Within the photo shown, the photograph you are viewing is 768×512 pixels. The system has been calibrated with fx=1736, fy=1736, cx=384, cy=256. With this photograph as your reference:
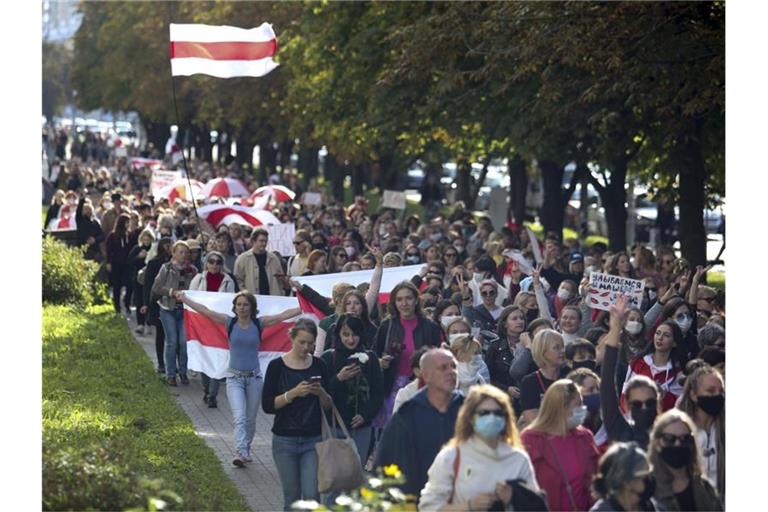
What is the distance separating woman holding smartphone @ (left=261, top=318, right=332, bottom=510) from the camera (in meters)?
10.9

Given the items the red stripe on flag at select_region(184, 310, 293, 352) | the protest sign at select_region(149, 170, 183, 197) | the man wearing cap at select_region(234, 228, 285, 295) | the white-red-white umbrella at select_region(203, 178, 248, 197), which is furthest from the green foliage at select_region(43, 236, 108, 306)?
the white-red-white umbrella at select_region(203, 178, 248, 197)

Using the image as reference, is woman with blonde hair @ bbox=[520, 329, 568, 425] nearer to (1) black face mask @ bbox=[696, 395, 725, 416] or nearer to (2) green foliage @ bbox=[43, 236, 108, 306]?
(1) black face mask @ bbox=[696, 395, 725, 416]

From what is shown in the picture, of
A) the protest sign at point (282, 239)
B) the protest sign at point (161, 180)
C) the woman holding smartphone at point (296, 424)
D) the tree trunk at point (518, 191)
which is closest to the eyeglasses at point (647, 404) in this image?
the woman holding smartphone at point (296, 424)

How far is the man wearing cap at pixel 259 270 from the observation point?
754 inches

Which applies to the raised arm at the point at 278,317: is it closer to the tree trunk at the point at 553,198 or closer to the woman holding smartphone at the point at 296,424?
the woman holding smartphone at the point at 296,424

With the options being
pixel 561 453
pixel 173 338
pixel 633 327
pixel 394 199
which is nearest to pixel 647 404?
pixel 561 453

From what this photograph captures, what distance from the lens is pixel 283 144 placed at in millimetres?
64500

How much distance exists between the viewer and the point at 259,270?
63.3 ft

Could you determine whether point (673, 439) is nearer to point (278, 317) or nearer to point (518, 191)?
point (278, 317)

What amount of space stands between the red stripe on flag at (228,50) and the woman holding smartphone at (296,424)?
46.3 ft

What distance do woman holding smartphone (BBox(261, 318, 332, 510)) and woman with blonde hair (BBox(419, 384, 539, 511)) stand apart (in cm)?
292

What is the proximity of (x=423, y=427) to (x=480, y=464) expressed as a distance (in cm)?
136
